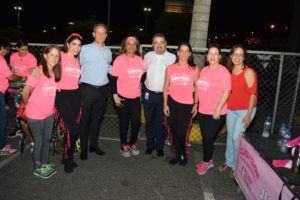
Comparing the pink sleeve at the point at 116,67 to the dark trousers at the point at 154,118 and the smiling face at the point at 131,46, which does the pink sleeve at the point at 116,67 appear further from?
the dark trousers at the point at 154,118

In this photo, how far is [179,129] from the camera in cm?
445

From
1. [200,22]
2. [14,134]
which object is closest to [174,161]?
[200,22]

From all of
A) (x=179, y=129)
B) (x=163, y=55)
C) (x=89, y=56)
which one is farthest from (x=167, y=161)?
(x=89, y=56)

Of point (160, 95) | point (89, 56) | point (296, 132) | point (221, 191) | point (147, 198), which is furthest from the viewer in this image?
point (296, 132)

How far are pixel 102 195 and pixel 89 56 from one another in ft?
7.44

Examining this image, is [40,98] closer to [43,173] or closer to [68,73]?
[68,73]

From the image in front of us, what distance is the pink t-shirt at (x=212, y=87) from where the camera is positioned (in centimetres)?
390

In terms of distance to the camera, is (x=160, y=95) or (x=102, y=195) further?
(x=160, y=95)

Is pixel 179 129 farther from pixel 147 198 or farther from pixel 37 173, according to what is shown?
pixel 37 173

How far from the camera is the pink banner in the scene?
8.44ft

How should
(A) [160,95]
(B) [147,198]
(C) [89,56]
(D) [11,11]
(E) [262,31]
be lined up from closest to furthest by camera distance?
(B) [147,198] → (C) [89,56] → (A) [160,95] → (D) [11,11] → (E) [262,31]

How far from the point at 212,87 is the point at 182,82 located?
1.71 ft

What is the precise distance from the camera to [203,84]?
4062 millimetres

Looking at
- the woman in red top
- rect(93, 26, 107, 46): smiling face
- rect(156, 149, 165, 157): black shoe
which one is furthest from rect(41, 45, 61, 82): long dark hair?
the woman in red top
